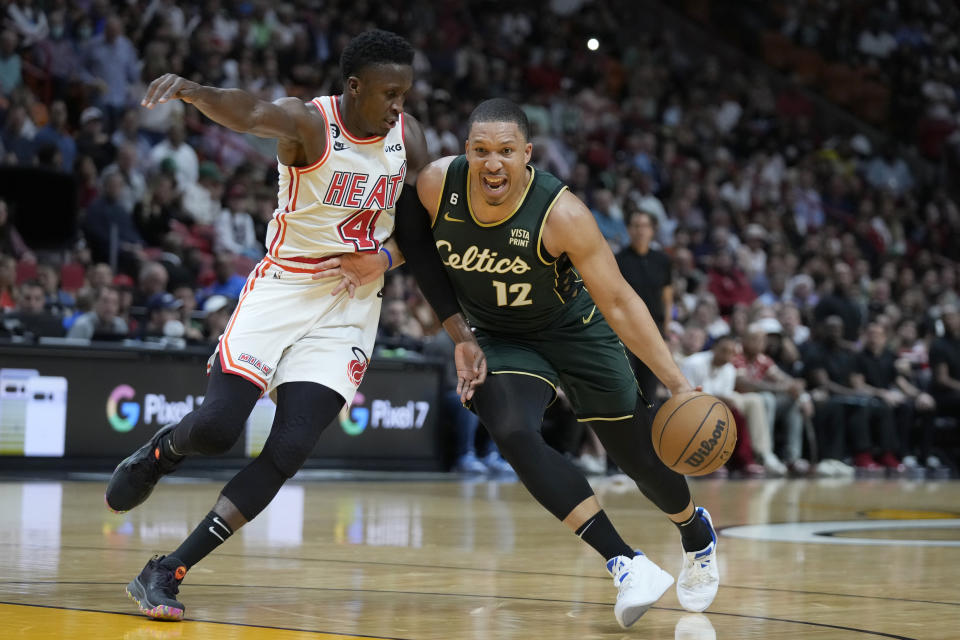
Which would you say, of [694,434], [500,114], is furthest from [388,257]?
[694,434]

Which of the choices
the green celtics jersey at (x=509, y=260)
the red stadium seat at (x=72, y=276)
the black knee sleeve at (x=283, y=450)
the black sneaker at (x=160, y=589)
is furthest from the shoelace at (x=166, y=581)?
the red stadium seat at (x=72, y=276)

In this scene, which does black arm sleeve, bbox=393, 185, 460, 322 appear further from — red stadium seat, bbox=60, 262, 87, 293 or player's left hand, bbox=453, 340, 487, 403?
red stadium seat, bbox=60, 262, 87, 293

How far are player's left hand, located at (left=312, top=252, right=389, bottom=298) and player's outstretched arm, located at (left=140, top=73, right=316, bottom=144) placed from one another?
0.37 meters

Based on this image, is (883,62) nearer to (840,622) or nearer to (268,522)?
(268,522)

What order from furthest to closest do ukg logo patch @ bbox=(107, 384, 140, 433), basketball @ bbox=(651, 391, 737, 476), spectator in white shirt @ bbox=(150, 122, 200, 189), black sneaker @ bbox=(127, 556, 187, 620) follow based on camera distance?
spectator in white shirt @ bbox=(150, 122, 200, 189) < ukg logo patch @ bbox=(107, 384, 140, 433) < basketball @ bbox=(651, 391, 737, 476) < black sneaker @ bbox=(127, 556, 187, 620)

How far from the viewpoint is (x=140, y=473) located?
14.2ft

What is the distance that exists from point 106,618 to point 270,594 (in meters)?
0.73

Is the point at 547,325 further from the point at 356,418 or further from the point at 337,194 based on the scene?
the point at 356,418

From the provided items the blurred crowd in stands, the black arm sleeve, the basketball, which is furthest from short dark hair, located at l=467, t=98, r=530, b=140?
the blurred crowd in stands

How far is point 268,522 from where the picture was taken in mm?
7145

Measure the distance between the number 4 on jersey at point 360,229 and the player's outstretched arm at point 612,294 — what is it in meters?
0.65

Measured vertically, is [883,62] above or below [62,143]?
above

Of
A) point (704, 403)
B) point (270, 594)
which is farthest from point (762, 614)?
point (270, 594)

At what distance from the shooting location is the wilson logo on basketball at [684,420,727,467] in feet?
13.4
